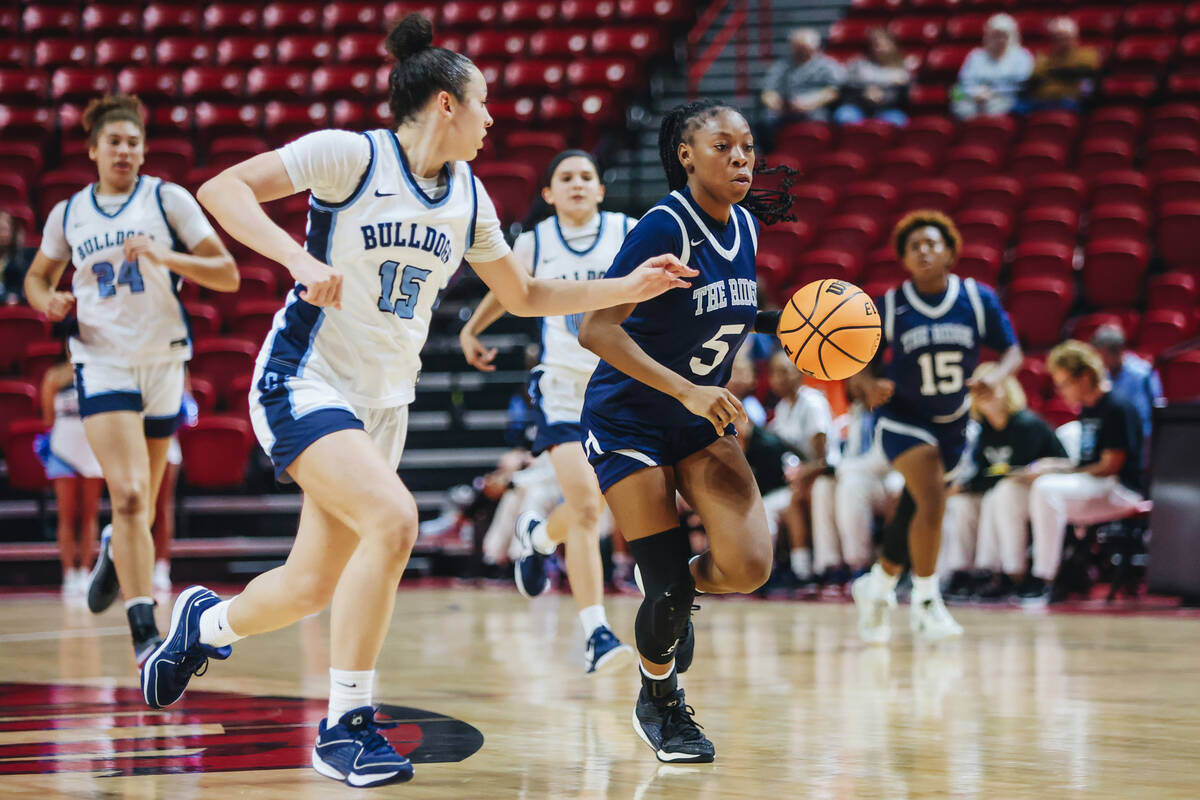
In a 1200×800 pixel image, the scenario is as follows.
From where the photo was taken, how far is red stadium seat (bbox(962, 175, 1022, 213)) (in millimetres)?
11344

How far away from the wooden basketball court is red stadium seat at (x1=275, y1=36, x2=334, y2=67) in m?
9.94

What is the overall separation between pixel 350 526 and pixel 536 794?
2.56 ft

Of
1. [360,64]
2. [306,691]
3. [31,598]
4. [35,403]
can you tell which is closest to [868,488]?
[306,691]

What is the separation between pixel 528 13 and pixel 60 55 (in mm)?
5437

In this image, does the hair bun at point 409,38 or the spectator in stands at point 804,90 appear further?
the spectator in stands at point 804,90

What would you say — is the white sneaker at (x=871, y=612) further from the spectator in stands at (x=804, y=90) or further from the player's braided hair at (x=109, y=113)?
the spectator in stands at (x=804, y=90)

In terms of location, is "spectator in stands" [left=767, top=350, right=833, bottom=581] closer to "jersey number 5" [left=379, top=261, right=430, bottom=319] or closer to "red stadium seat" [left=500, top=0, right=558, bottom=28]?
"jersey number 5" [left=379, top=261, right=430, bottom=319]

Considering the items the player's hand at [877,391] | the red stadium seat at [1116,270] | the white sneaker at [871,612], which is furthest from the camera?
the red stadium seat at [1116,270]

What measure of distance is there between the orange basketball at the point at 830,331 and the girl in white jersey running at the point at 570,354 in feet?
5.18

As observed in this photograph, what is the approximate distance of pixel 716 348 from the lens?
12.5 feet

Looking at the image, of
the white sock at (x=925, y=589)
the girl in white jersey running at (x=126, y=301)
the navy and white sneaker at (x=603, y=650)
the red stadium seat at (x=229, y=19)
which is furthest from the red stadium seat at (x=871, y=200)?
the red stadium seat at (x=229, y=19)

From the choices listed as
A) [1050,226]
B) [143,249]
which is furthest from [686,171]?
[1050,226]

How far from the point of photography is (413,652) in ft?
20.0

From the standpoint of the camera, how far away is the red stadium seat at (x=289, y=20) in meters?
16.4
